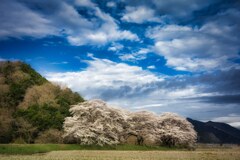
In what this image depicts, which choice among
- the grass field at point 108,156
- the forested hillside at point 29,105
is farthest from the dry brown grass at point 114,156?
the forested hillside at point 29,105

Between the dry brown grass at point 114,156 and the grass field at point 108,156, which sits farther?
the grass field at point 108,156

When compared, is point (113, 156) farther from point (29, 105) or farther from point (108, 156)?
point (29, 105)

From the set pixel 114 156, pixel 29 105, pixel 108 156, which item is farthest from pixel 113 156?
pixel 29 105

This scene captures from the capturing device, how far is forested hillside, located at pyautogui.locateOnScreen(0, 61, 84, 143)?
61844mm

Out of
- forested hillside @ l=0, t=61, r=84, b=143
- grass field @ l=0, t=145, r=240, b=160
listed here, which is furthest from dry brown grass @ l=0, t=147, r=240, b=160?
forested hillside @ l=0, t=61, r=84, b=143

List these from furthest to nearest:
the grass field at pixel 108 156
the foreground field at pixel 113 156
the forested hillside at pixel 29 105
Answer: the forested hillside at pixel 29 105, the grass field at pixel 108 156, the foreground field at pixel 113 156

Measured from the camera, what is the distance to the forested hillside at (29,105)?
61844 mm

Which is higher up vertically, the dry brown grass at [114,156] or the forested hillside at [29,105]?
the forested hillside at [29,105]

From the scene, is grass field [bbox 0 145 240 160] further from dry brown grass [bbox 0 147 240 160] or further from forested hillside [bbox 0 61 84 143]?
forested hillside [bbox 0 61 84 143]

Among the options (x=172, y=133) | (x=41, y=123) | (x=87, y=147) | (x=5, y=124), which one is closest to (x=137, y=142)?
(x=172, y=133)

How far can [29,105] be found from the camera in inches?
2618

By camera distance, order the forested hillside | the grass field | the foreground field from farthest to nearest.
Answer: the forested hillside < the grass field < the foreground field

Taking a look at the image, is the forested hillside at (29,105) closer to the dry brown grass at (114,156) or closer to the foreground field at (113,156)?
the dry brown grass at (114,156)

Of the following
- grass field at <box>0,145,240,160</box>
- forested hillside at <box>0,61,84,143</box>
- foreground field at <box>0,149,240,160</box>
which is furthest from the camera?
forested hillside at <box>0,61,84,143</box>
